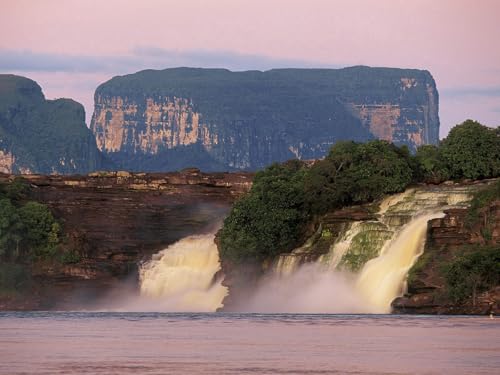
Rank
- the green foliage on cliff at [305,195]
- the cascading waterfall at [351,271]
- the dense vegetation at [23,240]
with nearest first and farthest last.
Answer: the cascading waterfall at [351,271], the green foliage on cliff at [305,195], the dense vegetation at [23,240]

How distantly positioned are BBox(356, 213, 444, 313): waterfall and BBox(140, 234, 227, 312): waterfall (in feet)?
66.1

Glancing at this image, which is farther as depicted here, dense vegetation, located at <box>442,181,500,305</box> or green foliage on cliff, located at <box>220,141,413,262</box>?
green foliage on cliff, located at <box>220,141,413,262</box>

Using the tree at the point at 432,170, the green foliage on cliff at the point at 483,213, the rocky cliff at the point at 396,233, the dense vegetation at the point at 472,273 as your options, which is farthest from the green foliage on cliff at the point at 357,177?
the dense vegetation at the point at 472,273

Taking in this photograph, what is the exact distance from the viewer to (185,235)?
169 m

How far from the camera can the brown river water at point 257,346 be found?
7350 cm

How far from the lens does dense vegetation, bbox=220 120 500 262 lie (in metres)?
145

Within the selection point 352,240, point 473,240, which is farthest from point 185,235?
point 473,240

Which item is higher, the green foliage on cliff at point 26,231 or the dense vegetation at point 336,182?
the dense vegetation at point 336,182

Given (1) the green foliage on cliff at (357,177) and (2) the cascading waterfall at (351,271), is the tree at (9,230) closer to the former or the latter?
(2) the cascading waterfall at (351,271)

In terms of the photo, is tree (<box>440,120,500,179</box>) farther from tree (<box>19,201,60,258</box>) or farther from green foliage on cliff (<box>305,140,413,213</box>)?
tree (<box>19,201,60,258</box>)

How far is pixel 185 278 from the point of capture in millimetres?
154125

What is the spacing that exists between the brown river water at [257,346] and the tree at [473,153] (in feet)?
109

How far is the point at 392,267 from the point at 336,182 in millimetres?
18981

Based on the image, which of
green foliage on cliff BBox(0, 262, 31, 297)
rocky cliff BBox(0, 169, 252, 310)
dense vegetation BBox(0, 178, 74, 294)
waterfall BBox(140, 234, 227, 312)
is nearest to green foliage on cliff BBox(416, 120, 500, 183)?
waterfall BBox(140, 234, 227, 312)
